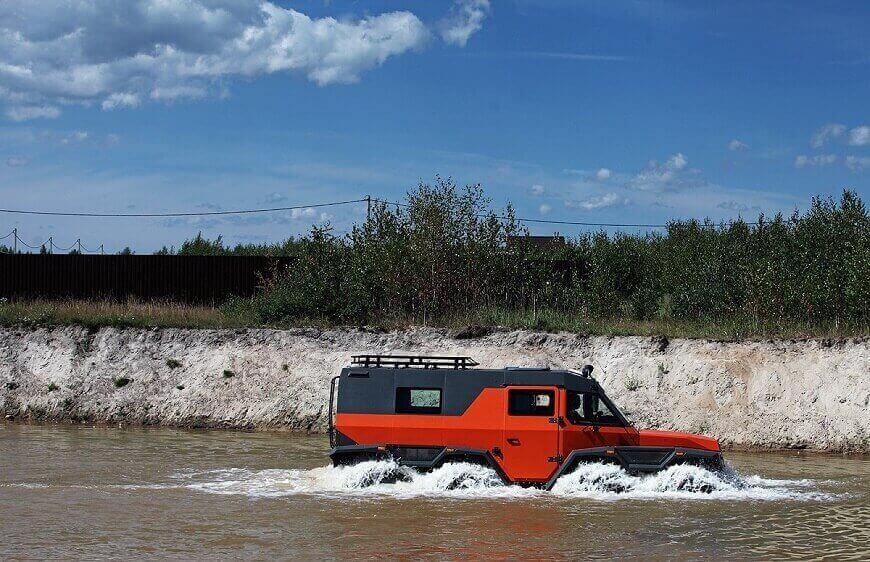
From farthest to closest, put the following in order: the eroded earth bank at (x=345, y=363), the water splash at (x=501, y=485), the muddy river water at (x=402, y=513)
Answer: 1. the eroded earth bank at (x=345, y=363)
2. the water splash at (x=501, y=485)
3. the muddy river water at (x=402, y=513)

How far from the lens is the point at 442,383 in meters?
19.0

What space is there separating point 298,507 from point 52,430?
586 inches

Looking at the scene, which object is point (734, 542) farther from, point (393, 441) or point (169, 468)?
point (169, 468)

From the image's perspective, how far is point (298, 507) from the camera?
1742 centimetres

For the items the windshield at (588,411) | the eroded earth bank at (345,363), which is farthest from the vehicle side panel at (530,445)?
the eroded earth bank at (345,363)

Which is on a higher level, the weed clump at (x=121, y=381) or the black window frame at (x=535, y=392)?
the black window frame at (x=535, y=392)

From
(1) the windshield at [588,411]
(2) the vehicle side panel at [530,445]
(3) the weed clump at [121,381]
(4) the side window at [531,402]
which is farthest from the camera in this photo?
(3) the weed clump at [121,381]

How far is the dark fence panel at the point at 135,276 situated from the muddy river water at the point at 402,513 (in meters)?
24.3

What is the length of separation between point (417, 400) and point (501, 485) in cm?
224

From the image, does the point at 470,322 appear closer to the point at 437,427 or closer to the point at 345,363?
the point at 345,363

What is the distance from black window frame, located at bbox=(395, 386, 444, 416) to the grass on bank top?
588 inches

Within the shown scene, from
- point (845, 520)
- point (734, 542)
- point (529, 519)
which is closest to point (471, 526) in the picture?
point (529, 519)

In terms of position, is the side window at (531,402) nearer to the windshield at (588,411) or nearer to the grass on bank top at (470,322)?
the windshield at (588,411)

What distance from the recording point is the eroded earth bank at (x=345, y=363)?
2867 centimetres
